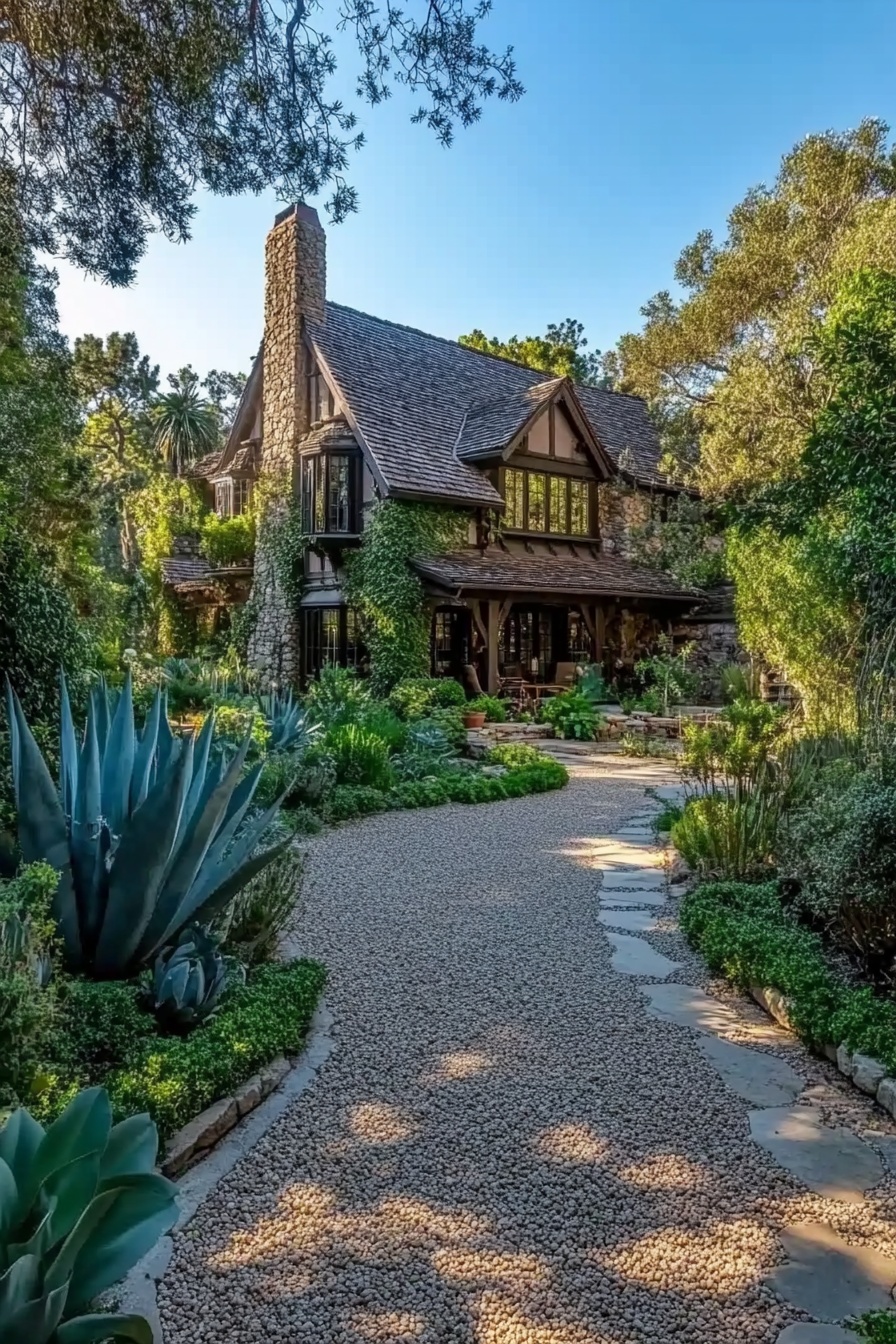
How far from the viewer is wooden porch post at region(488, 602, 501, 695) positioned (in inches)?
698

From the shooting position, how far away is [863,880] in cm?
429

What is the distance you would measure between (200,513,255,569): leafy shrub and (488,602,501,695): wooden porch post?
625 cm

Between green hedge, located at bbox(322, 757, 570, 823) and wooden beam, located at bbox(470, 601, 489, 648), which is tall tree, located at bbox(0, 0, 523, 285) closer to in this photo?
green hedge, located at bbox(322, 757, 570, 823)

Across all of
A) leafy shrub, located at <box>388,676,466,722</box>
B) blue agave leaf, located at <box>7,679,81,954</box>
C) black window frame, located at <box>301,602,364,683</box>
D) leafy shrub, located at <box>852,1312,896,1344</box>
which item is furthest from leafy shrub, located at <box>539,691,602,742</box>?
leafy shrub, located at <box>852,1312,896,1344</box>

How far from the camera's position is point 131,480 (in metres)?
37.1

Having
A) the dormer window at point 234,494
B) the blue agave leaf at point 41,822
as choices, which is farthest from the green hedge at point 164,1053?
the dormer window at point 234,494

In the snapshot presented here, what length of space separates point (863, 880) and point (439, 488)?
14.2m

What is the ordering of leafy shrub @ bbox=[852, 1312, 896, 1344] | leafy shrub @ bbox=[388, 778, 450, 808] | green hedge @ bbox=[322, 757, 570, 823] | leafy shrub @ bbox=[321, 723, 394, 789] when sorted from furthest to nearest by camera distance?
leafy shrub @ bbox=[321, 723, 394, 789], leafy shrub @ bbox=[388, 778, 450, 808], green hedge @ bbox=[322, 757, 570, 823], leafy shrub @ bbox=[852, 1312, 896, 1344]

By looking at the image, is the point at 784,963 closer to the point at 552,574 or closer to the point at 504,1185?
the point at 504,1185

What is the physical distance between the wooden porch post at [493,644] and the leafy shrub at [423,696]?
153cm

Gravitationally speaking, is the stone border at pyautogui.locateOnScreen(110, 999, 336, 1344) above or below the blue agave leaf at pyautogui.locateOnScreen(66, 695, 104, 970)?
below

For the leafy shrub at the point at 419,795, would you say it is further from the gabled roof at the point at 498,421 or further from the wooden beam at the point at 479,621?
the gabled roof at the point at 498,421

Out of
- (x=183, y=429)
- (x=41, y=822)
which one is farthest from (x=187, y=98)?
(x=183, y=429)

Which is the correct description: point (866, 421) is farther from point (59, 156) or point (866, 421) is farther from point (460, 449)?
point (460, 449)
